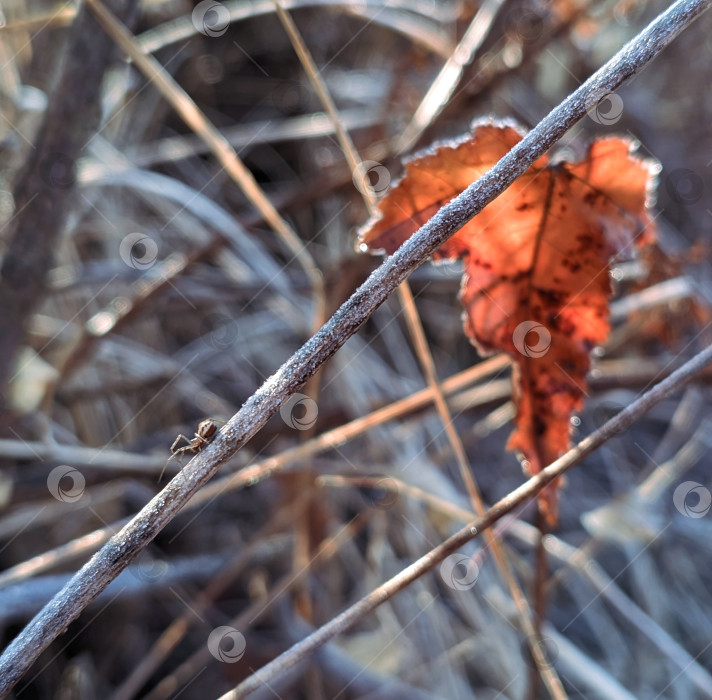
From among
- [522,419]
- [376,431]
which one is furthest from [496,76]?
[522,419]

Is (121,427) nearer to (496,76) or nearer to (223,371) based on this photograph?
(223,371)

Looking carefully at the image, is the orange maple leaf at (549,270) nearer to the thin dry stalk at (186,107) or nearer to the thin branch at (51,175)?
the thin dry stalk at (186,107)

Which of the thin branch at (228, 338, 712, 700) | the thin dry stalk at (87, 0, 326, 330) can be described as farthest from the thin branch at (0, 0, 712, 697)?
the thin dry stalk at (87, 0, 326, 330)

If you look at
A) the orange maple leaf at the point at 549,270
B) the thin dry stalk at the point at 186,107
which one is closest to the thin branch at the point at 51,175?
the thin dry stalk at the point at 186,107

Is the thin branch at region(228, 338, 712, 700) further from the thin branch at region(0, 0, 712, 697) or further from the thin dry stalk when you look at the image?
the thin dry stalk

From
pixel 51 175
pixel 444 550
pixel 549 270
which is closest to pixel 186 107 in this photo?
pixel 51 175

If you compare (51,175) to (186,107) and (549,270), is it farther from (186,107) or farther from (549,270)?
(549,270)
